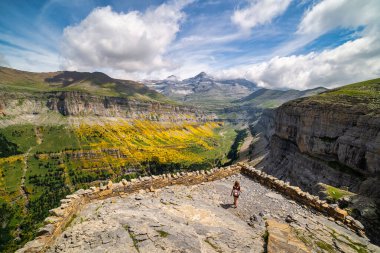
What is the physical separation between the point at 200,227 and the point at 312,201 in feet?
34.3

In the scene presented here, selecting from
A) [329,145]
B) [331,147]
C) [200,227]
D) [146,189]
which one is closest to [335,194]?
[200,227]

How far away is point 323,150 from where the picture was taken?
7581cm

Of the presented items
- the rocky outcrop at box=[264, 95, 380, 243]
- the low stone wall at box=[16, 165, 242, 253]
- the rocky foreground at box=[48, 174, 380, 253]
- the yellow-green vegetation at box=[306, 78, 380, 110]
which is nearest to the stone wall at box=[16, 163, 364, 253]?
the low stone wall at box=[16, 165, 242, 253]

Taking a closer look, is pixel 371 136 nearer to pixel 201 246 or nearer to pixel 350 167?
pixel 350 167

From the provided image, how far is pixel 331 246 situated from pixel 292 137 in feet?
329

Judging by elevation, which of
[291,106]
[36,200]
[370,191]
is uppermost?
[291,106]

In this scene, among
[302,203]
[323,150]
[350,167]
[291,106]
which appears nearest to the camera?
[302,203]

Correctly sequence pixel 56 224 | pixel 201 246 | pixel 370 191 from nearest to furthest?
pixel 201 246, pixel 56 224, pixel 370 191

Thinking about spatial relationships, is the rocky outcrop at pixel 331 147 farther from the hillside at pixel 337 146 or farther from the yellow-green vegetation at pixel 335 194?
the yellow-green vegetation at pixel 335 194

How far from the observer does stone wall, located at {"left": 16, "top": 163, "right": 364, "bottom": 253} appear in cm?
1116

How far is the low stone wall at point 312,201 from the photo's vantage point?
49.8ft

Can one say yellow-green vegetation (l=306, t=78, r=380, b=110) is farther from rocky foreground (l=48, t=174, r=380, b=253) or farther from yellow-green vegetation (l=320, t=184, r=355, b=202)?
rocky foreground (l=48, t=174, r=380, b=253)

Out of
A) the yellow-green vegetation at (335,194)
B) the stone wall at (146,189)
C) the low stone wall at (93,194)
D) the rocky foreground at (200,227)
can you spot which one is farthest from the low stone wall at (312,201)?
the yellow-green vegetation at (335,194)

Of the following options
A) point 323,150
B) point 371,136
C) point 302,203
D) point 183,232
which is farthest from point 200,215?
point 323,150
